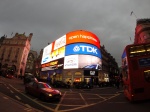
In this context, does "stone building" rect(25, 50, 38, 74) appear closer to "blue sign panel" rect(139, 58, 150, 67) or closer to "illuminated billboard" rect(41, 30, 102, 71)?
"illuminated billboard" rect(41, 30, 102, 71)

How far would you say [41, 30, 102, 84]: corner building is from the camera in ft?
148

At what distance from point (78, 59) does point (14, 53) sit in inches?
1471

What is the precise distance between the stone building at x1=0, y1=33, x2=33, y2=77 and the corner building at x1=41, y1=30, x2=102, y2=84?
24.5 metres

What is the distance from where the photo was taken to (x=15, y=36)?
73750mm

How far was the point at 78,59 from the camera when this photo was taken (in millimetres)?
44406

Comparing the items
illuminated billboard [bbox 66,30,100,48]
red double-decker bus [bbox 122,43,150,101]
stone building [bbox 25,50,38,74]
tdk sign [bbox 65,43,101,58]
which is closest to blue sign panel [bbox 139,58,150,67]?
red double-decker bus [bbox 122,43,150,101]

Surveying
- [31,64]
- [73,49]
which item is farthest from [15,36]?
[73,49]

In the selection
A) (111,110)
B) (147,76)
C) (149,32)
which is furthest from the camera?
(149,32)

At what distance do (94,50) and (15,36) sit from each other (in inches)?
1707

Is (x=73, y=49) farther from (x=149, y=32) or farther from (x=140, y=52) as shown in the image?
(x=140, y=52)

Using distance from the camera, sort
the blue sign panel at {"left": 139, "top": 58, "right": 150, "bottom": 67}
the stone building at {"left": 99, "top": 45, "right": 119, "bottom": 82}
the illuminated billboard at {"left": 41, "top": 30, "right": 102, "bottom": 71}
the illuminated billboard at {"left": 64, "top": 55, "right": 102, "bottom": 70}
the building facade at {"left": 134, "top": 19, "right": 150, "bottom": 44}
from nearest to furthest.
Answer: the blue sign panel at {"left": 139, "top": 58, "right": 150, "bottom": 67}
the illuminated billboard at {"left": 64, "top": 55, "right": 102, "bottom": 70}
the building facade at {"left": 134, "top": 19, "right": 150, "bottom": 44}
the illuminated billboard at {"left": 41, "top": 30, "right": 102, "bottom": 71}
the stone building at {"left": 99, "top": 45, "right": 119, "bottom": 82}

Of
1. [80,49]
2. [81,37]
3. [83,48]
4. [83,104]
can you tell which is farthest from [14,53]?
[83,104]

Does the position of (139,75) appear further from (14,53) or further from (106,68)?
(14,53)

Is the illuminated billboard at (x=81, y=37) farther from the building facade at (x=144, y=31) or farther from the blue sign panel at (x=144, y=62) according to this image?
the blue sign panel at (x=144, y=62)
